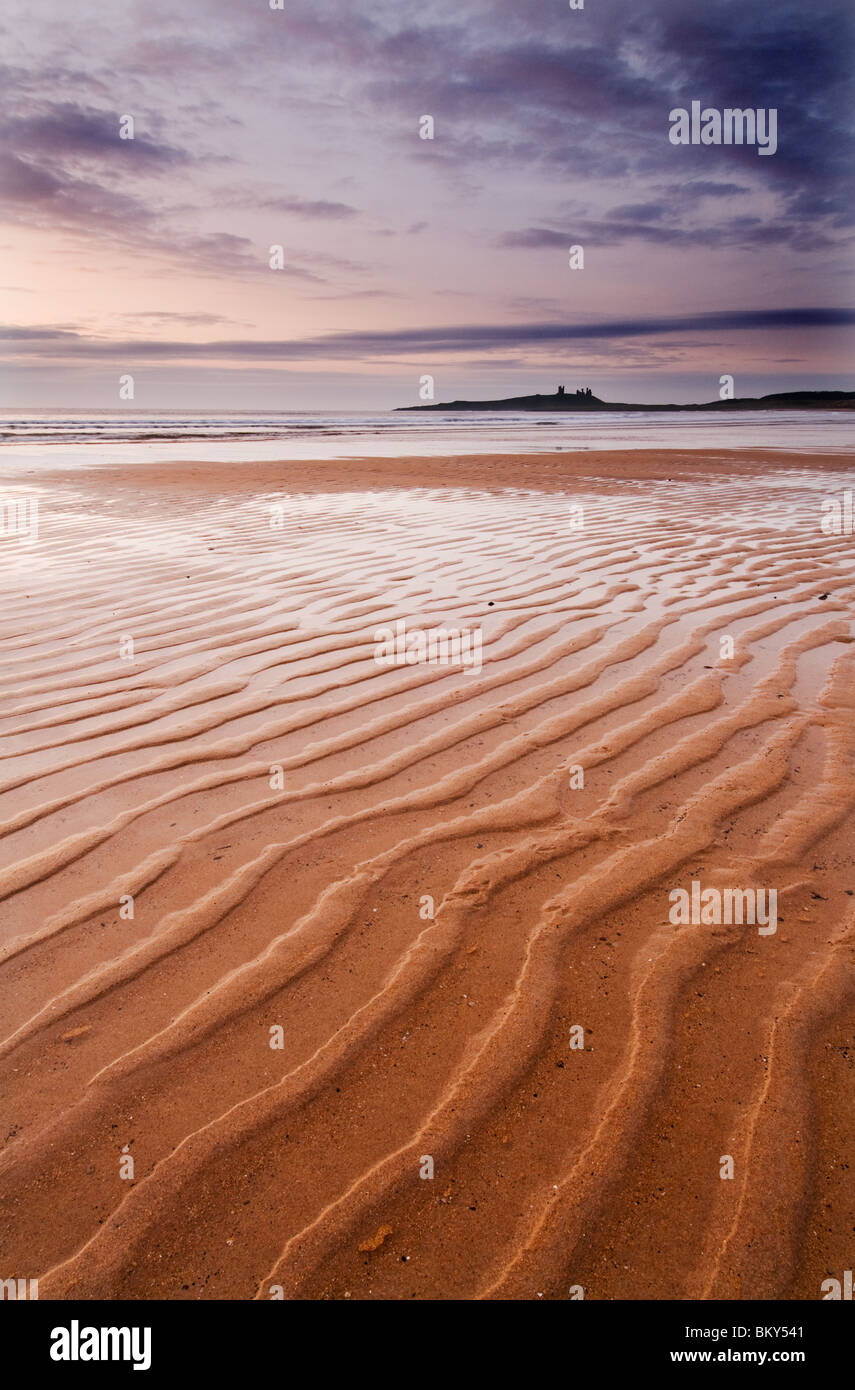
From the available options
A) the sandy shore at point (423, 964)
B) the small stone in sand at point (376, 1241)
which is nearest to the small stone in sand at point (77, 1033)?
the sandy shore at point (423, 964)

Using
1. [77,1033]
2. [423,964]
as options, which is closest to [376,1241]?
[423,964]

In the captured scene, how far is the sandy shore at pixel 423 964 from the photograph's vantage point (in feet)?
5.29

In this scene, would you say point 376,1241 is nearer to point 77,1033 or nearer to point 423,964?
point 423,964

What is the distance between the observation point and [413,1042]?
80.4 inches

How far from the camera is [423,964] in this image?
2.29 m

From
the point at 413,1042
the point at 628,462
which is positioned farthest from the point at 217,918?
the point at 628,462

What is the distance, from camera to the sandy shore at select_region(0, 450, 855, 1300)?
1613mm

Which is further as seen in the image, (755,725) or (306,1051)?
(755,725)

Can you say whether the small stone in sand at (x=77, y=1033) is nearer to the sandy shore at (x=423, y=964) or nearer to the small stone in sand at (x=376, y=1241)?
the sandy shore at (x=423, y=964)

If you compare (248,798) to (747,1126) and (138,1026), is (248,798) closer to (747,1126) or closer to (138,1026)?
(138,1026)

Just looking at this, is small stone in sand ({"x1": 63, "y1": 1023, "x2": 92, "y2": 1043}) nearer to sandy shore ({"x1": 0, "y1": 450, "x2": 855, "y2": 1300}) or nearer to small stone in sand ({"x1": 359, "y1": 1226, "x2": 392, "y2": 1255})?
sandy shore ({"x1": 0, "y1": 450, "x2": 855, "y2": 1300})

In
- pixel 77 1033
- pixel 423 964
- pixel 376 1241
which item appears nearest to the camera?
pixel 376 1241

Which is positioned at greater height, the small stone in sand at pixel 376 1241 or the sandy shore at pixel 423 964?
the sandy shore at pixel 423 964
